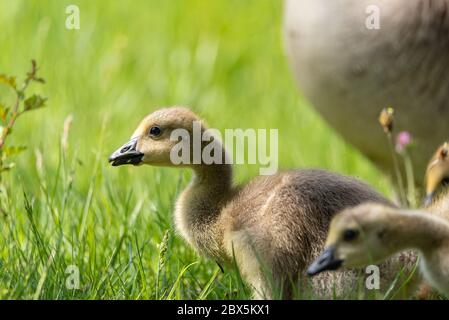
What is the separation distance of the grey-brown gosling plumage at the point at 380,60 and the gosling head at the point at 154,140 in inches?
41.8

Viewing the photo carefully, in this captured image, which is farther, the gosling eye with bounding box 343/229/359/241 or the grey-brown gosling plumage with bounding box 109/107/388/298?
the grey-brown gosling plumage with bounding box 109/107/388/298

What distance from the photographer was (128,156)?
2.61 m

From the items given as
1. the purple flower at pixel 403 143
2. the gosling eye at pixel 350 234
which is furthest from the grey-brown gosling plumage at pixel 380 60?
the gosling eye at pixel 350 234

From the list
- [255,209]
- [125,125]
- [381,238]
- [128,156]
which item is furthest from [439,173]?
[125,125]

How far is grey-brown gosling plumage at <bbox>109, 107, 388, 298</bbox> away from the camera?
241 centimetres

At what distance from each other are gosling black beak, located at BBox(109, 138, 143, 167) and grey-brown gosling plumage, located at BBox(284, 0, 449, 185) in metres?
1.17

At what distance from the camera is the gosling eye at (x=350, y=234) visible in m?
2.15

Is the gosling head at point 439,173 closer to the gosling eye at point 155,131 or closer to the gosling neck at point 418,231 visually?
the gosling neck at point 418,231

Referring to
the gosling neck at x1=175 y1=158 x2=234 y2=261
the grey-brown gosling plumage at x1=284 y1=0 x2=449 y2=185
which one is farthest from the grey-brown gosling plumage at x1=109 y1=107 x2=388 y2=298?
the grey-brown gosling plumage at x1=284 y1=0 x2=449 y2=185

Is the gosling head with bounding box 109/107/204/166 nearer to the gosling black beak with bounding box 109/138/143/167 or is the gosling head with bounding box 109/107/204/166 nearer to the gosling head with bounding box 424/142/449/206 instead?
the gosling black beak with bounding box 109/138/143/167

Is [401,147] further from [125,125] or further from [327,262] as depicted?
[125,125]

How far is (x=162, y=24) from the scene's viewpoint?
638cm

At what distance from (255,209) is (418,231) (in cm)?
45

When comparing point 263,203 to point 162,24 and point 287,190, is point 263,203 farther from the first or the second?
point 162,24
